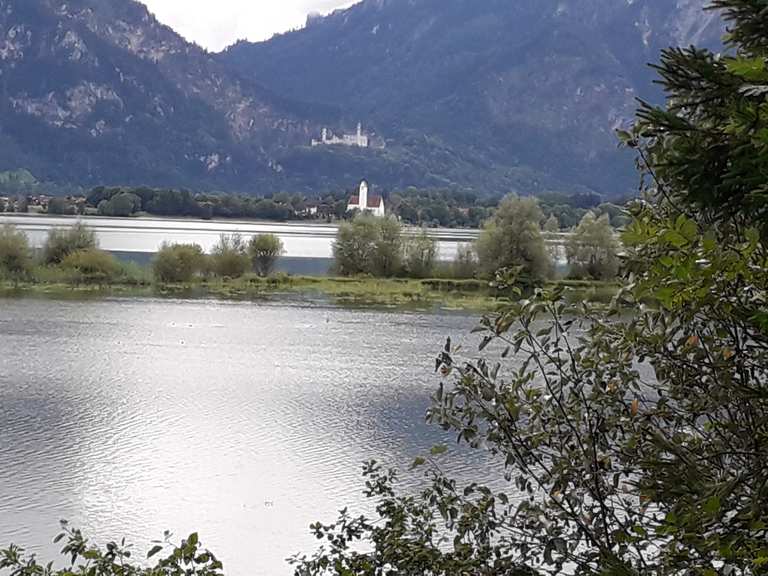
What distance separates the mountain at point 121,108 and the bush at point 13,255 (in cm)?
11223

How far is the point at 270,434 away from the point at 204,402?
2.84 m

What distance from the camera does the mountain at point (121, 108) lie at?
15838cm

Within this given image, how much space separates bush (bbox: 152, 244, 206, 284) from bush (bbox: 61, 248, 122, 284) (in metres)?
1.73

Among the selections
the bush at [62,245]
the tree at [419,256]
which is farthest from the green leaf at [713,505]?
the tree at [419,256]

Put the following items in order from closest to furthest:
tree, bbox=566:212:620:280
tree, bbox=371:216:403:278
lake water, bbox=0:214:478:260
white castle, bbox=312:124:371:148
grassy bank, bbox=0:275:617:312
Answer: grassy bank, bbox=0:275:617:312, tree, bbox=566:212:620:280, tree, bbox=371:216:403:278, lake water, bbox=0:214:478:260, white castle, bbox=312:124:371:148

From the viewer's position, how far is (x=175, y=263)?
4338cm

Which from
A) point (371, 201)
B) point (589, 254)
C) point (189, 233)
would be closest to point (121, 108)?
point (371, 201)

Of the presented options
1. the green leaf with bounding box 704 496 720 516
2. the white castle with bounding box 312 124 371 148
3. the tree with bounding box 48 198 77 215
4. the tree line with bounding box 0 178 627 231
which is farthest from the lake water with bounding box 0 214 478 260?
the white castle with bounding box 312 124 371 148

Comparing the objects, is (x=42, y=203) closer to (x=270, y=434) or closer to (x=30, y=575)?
(x=270, y=434)

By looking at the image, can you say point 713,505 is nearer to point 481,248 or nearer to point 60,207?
point 481,248

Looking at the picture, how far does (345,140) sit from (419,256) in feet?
418

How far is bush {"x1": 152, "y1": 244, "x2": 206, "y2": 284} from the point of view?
4322 cm

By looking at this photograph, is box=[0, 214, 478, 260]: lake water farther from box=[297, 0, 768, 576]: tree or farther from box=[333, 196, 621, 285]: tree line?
box=[297, 0, 768, 576]: tree

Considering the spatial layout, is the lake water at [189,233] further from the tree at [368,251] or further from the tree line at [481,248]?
the tree at [368,251]
